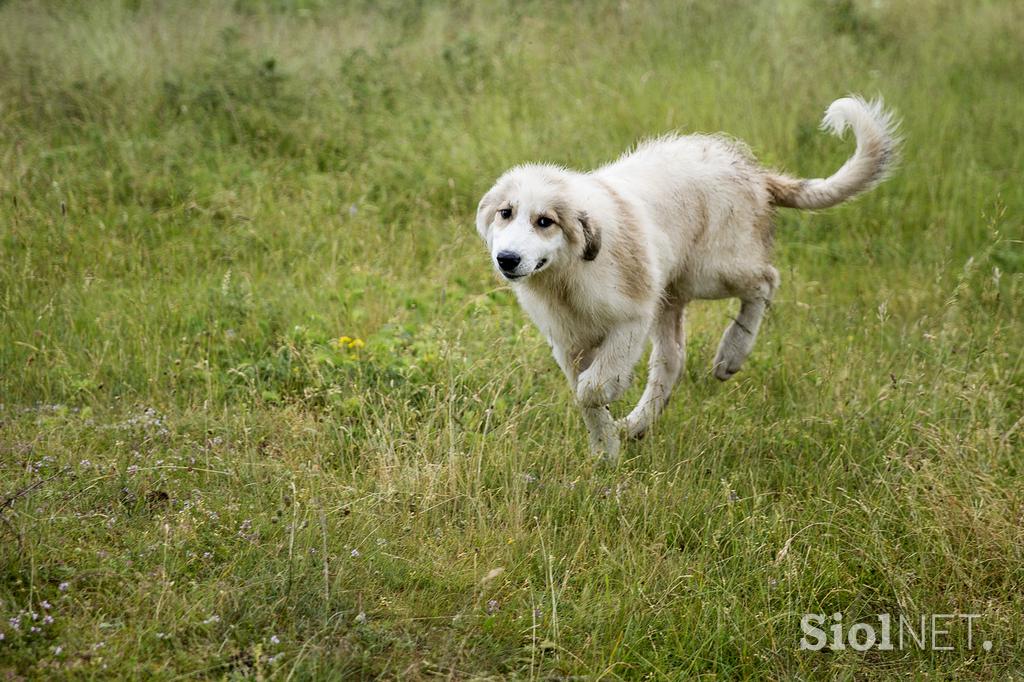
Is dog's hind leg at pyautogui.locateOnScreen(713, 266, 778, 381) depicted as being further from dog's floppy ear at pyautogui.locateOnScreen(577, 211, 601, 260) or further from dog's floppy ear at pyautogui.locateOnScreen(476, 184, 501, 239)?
dog's floppy ear at pyautogui.locateOnScreen(476, 184, 501, 239)

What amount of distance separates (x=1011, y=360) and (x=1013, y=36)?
5178 mm

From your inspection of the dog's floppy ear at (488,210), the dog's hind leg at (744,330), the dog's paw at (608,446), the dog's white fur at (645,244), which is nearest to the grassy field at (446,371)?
the dog's paw at (608,446)

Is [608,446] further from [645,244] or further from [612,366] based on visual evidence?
[645,244]

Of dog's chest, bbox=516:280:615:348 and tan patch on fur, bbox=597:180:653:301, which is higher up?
tan patch on fur, bbox=597:180:653:301

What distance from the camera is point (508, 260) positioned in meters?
4.13

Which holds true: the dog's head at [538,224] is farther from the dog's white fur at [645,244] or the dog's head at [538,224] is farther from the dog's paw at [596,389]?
the dog's paw at [596,389]

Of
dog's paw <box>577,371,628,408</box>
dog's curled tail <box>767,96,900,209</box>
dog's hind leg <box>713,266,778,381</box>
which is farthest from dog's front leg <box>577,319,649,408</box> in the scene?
dog's curled tail <box>767,96,900,209</box>

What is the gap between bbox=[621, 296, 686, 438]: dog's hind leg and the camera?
16.4 feet

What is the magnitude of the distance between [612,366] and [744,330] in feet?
3.60

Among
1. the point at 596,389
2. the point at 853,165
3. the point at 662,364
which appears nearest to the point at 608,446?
the point at 596,389

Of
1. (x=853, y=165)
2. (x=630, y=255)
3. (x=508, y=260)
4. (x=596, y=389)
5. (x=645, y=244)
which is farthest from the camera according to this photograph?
(x=853, y=165)

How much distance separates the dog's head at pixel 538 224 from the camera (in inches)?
165

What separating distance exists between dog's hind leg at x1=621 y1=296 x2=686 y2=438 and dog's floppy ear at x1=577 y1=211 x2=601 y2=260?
0.92 m

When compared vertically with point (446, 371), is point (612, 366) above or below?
above
